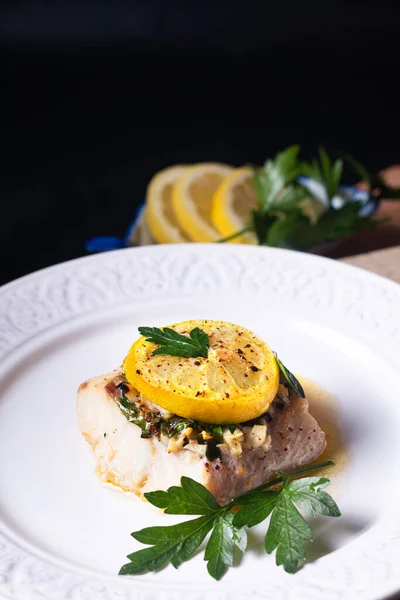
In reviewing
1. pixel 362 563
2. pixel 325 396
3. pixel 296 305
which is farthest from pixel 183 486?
pixel 296 305

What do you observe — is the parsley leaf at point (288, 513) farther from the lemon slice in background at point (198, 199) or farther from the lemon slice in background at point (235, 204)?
the lemon slice in background at point (198, 199)

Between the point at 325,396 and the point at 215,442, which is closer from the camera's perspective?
the point at 215,442

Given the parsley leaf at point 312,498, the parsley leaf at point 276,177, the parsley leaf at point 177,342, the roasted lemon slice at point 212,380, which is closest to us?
the parsley leaf at point 312,498

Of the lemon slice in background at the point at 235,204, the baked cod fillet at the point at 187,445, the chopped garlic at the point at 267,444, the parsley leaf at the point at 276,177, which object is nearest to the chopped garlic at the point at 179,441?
the baked cod fillet at the point at 187,445

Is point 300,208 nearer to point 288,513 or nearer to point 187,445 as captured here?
point 187,445

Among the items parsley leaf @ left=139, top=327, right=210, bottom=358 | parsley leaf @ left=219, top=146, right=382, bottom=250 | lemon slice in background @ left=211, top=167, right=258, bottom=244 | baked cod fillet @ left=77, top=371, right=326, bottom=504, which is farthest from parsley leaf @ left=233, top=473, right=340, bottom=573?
lemon slice in background @ left=211, top=167, right=258, bottom=244

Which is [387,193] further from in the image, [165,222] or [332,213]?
[165,222]
